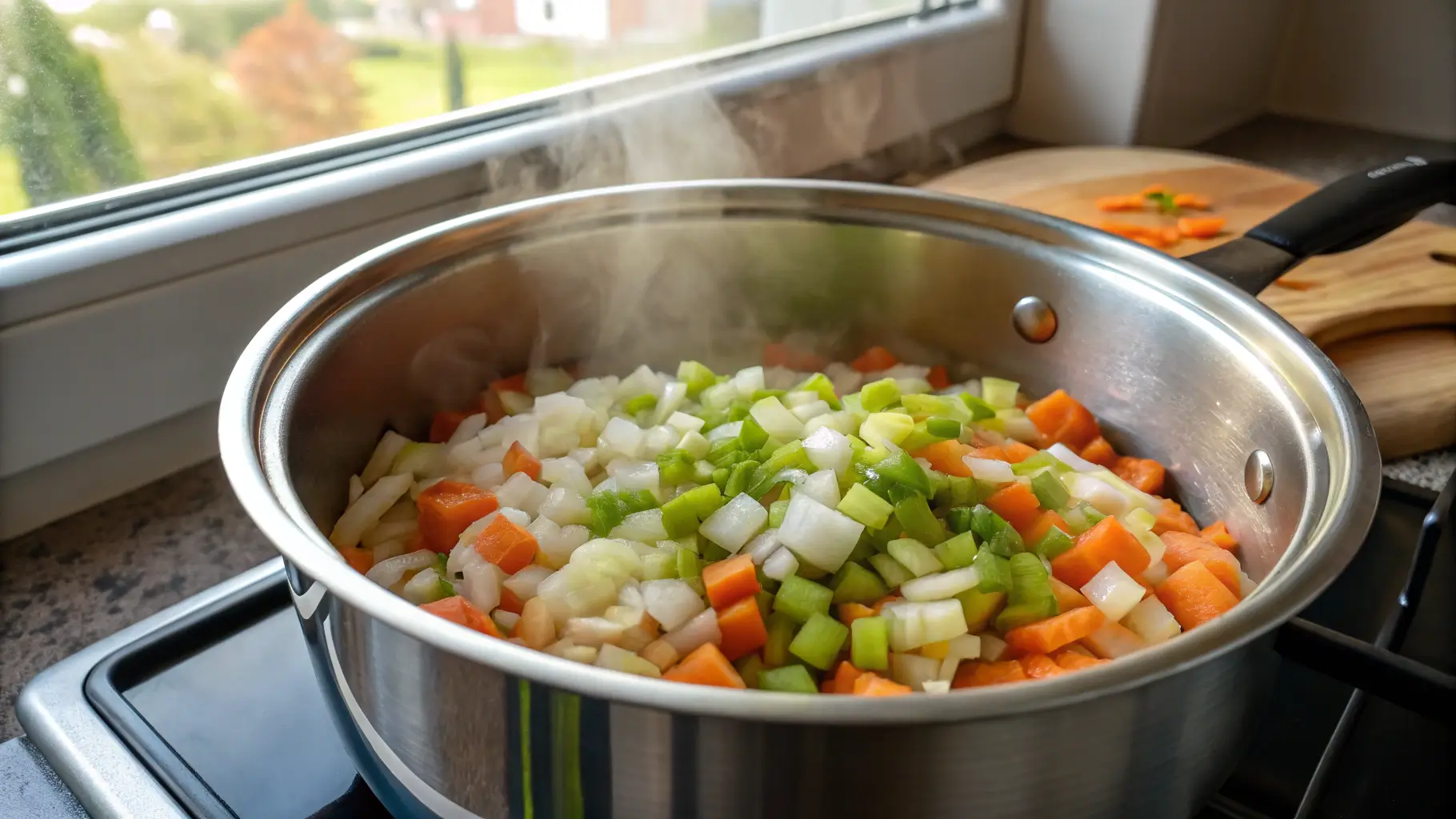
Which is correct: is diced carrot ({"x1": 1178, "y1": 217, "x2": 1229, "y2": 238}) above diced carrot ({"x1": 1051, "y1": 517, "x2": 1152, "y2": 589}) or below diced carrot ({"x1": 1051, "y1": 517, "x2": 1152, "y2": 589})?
below

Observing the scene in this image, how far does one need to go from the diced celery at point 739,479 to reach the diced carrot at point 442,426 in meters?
0.28

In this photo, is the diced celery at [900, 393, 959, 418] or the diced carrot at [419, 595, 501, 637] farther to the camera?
the diced celery at [900, 393, 959, 418]

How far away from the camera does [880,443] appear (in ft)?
2.67

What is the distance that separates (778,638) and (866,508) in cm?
11

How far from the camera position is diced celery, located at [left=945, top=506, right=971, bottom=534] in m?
0.73

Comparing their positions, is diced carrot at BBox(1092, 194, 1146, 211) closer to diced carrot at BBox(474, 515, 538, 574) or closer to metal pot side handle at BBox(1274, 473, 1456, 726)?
metal pot side handle at BBox(1274, 473, 1456, 726)

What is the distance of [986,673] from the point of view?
2.12 feet

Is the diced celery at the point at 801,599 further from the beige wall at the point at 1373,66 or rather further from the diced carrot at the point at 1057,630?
the beige wall at the point at 1373,66

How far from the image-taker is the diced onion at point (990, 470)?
0.79 metres

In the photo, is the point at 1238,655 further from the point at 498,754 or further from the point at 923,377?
the point at 923,377

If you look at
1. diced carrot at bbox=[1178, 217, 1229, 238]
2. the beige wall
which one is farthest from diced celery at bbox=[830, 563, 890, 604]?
the beige wall

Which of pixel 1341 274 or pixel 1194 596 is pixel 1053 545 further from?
pixel 1341 274

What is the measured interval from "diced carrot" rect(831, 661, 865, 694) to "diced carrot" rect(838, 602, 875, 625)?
0.04m

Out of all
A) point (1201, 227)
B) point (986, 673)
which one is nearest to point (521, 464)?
point (986, 673)
